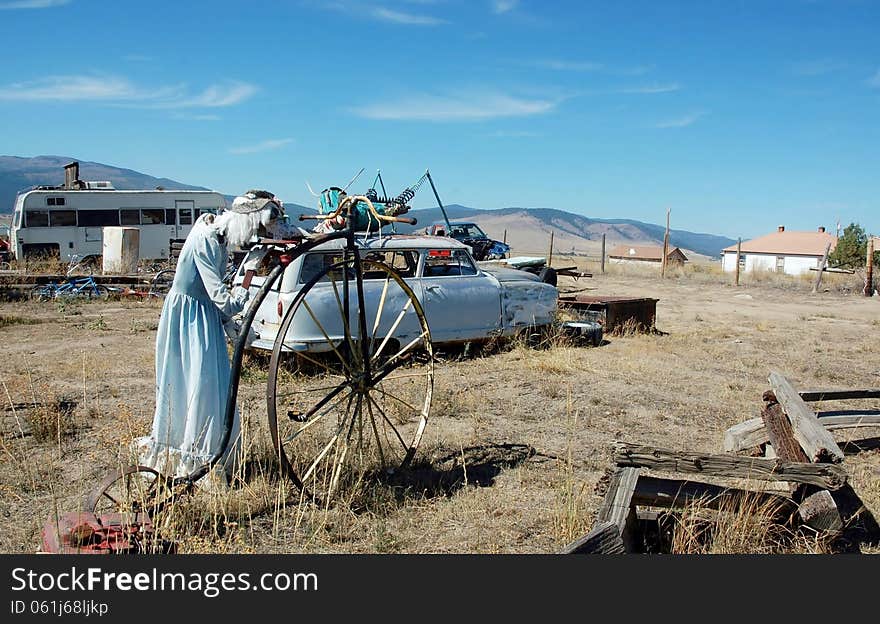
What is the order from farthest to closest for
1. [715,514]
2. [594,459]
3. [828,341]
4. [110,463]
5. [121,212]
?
[121,212], [828,341], [594,459], [110,463], [715,514]

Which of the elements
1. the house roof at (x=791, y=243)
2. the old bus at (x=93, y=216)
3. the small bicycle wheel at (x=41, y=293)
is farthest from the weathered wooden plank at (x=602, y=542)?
the house roof at (x=791, y=243)

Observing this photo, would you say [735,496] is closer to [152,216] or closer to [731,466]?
[731,466]

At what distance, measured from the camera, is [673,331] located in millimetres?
13672

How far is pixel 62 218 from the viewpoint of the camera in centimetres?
2383

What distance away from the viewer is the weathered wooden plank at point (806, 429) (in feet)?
15.6

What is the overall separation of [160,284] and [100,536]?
15238 mm

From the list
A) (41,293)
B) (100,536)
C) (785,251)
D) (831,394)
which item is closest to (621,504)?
(100,536)

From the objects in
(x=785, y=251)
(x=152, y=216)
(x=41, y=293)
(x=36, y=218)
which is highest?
(x=785, y=251)

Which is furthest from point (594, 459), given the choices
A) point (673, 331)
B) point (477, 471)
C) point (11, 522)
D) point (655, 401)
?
point (673, 331)

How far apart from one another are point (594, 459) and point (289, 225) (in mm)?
2876

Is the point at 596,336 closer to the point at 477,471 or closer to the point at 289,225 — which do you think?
the point at 477,471

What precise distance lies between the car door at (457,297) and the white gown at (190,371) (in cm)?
496

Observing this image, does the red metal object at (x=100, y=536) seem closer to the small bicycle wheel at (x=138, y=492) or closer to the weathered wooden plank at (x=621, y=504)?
the small bicycle wheel at (x=138, y=492)

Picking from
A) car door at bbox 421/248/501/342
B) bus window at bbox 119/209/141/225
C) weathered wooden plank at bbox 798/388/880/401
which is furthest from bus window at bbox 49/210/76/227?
weathered wooden plank at bbox 798/388/880/401
